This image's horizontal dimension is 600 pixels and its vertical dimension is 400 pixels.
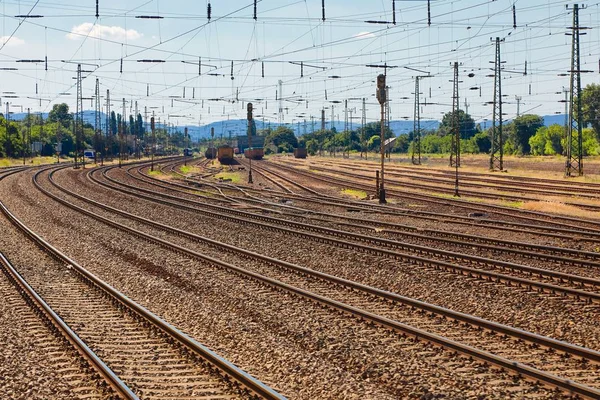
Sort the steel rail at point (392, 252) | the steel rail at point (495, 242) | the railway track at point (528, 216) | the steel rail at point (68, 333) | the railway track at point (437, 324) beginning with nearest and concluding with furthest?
the steel rail at point (68, 333) < the railway track at point (437, 324) < the steel rail at point (392, 252) < the steel rail at point (495, 242) < the railway track at point (528, 216)

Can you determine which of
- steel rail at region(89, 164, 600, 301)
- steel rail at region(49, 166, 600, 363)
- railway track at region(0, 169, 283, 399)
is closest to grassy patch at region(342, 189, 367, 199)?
steel rail at region(89, 164, 600, 301)

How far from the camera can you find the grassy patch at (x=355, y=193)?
38.4 m

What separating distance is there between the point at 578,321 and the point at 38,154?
387 ft

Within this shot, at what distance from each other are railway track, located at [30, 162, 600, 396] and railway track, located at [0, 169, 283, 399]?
3032 mm

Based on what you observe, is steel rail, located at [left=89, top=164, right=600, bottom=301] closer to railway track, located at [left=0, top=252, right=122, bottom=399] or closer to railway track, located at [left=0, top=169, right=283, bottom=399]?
railway track, located at [left=0, top=169, right=283, bottom=399]

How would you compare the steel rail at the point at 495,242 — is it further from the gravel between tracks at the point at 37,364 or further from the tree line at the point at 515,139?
the tree line at the point at 515,139

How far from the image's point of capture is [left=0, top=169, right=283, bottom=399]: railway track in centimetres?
879

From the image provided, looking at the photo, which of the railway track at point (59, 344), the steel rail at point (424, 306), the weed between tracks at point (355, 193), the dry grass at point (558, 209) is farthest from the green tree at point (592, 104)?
the railway track at point (59, 344)

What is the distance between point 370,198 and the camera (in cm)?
3559

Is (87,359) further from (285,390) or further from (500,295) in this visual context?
(500,295)

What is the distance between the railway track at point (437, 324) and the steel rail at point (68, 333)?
445 centimetres

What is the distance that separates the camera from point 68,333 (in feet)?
36.5

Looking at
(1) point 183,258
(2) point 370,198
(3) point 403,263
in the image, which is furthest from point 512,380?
(2) point 370,198

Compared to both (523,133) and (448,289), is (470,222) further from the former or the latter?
(523,133)
